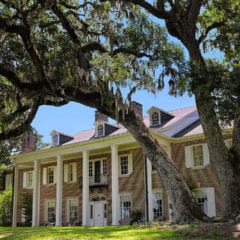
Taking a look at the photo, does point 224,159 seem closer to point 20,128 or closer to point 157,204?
point 20,128

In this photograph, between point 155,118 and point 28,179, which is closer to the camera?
point 155,118

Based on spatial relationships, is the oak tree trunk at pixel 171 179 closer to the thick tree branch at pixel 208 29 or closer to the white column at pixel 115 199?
the thick tree branch at pixel 208 29

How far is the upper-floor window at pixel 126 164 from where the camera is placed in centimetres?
2949

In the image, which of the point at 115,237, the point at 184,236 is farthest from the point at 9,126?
the point at 184,236

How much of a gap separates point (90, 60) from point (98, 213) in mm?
17654

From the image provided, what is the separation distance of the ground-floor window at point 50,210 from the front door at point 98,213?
426 centimetres

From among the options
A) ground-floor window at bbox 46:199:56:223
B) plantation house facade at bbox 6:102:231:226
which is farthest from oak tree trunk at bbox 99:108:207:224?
ground-floor window at bbox 46:199:56:223

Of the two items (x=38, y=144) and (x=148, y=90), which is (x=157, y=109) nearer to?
(x=148, y=90)

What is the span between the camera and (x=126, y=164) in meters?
29.9

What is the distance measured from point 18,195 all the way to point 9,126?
19910 mm

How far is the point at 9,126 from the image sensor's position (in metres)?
17.4

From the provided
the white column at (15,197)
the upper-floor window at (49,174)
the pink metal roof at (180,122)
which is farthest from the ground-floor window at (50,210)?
the pink metal roof at (180,122)

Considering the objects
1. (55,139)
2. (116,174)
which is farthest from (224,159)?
(55,139)

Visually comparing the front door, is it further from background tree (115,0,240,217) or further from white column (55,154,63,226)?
background tree (115,0,240,217)
